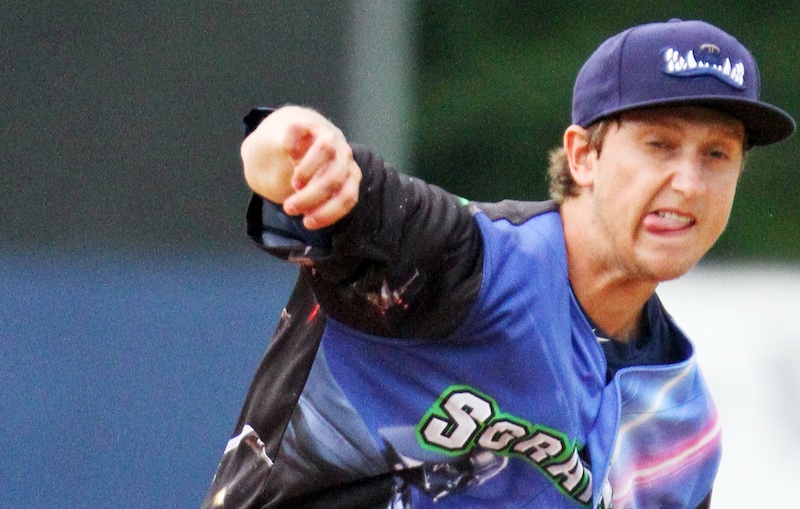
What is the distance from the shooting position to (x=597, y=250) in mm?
2051

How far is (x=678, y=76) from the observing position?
1982 mm

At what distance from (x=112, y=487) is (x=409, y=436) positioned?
2099 mm

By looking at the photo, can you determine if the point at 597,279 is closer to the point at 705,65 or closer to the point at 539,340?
the point at 539,340

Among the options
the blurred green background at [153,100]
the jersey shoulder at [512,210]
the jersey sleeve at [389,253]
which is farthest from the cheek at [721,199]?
the blurred green background at [153,100]

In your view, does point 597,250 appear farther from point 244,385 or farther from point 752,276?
point 752,276

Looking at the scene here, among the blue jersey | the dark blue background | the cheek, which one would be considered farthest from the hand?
the dark blue background

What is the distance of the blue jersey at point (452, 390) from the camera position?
1.75 metres

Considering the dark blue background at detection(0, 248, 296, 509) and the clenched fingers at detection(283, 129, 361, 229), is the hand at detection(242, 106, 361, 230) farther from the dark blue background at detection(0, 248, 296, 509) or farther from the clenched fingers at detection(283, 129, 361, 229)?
the dark blue background at detection(0, 248, 296, 509)

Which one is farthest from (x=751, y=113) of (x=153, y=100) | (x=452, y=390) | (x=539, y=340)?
(x=153, y=100)

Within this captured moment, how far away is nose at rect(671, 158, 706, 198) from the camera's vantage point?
2027 mm

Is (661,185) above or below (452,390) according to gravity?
above

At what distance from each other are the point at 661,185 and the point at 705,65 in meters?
0.20

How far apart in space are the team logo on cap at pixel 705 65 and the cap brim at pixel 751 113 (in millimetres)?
33

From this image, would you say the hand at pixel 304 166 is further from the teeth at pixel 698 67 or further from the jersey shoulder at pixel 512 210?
the teeth at pixel 698 67
